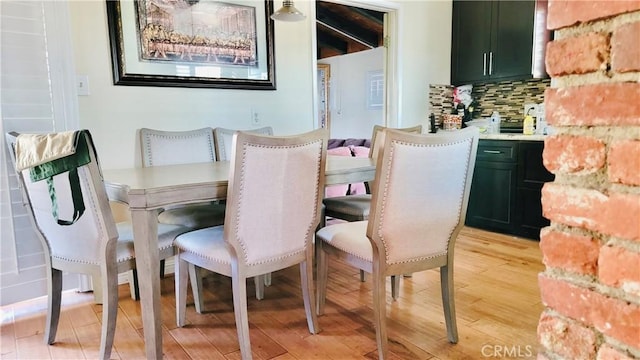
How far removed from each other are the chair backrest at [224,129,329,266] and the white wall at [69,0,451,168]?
1395mm

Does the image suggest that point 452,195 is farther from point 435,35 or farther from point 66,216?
point 435,35

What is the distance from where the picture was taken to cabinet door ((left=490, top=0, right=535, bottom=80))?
3.57 metres

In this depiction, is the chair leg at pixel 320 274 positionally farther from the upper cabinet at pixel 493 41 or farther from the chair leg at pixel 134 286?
the upper cabinet at pixel 493 41

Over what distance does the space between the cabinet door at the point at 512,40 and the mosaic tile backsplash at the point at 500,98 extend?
0.27m

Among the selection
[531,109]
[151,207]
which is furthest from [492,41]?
[151,207]

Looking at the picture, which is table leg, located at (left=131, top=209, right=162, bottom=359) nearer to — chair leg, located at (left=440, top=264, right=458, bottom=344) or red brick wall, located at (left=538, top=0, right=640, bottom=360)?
chair leg, located at (left=440, top=264, right=458, bottom=344)

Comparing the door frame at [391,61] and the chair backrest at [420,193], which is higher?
the door frame at [391,61]

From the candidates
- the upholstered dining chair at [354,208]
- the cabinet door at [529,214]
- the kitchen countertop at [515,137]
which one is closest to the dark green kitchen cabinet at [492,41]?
the kitchen countertop at [515,137]

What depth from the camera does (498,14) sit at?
3.80 m

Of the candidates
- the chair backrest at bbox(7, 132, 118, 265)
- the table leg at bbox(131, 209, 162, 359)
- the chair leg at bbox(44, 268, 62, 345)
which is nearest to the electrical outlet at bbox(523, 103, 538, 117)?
the table leg at bbox(131, 209, 162, 359)

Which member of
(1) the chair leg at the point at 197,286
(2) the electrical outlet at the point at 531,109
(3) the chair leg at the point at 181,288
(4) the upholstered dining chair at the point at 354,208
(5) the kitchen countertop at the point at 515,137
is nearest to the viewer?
(3) the chair leg at the point at 181,288

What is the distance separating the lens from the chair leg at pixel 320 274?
6.62 ft

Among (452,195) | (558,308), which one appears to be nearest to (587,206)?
(558,308)

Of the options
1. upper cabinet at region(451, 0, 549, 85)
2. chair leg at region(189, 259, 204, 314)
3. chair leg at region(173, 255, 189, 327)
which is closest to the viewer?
chair leg at region(173, 255, 189, 327)
